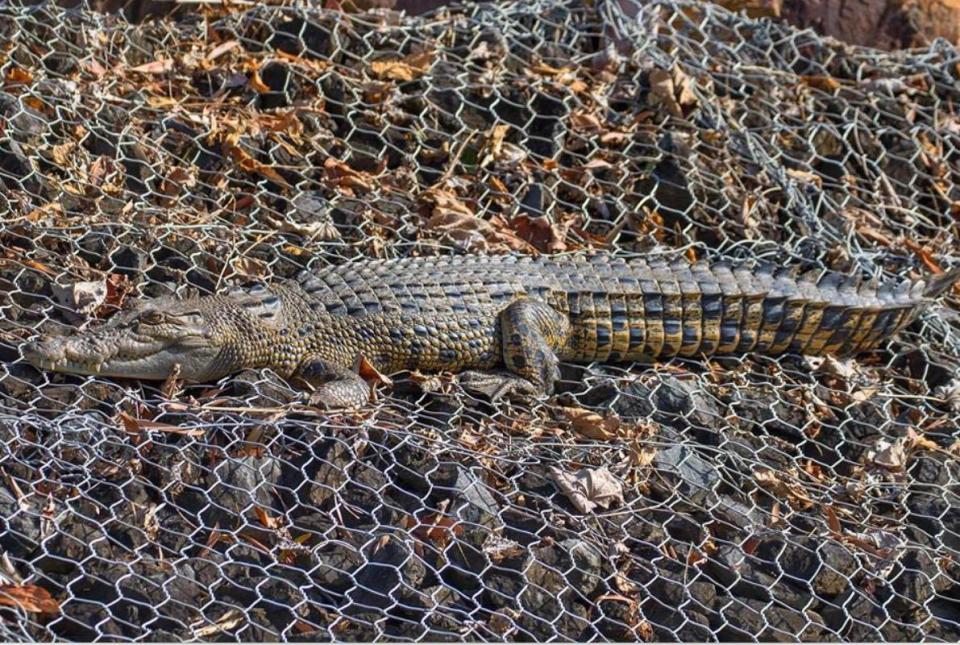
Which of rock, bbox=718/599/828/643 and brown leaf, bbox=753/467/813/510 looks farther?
brown leaf, bbox=753/467/813/510

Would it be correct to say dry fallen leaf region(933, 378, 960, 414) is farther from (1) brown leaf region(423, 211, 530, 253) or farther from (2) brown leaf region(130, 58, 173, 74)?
(2) brown leaf region(130, 58, 173, 74)

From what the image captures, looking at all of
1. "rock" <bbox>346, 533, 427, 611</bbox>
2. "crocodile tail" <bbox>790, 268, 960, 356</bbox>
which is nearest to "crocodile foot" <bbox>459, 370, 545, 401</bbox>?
"rock" <bbox>346, 533, 427, 611</bbox>

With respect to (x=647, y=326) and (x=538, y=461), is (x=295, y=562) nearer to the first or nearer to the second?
(x=538, y=461)

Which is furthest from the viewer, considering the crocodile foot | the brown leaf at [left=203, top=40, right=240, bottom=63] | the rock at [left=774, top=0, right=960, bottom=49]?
the rock at [left=774, top=0, right=960, bottom=49]

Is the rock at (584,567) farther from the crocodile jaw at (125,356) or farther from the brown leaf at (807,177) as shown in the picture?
the brown leaf at (807,177)

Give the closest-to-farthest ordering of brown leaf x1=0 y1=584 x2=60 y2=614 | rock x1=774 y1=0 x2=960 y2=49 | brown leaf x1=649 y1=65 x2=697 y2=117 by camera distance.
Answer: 1. brown leaf x1=0 y1=584 x2=60 y2=614
2. brown leaf x1=649 y1=65 x2=697 y2=117
3. rock x1=774 y1=0 x2=960 y2=49

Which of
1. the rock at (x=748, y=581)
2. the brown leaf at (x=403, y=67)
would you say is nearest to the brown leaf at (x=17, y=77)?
the brown leaf at (x=403, y=67)

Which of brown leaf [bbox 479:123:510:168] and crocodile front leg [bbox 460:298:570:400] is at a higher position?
brown leaf [bbox 479:123:510:168]
